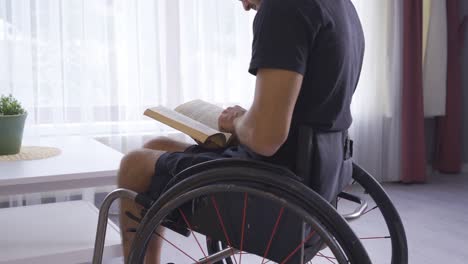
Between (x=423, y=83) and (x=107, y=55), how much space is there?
6.87 ft

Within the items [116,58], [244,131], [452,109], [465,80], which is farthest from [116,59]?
[465,80]

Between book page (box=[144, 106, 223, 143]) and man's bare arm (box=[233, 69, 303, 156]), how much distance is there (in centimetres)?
14

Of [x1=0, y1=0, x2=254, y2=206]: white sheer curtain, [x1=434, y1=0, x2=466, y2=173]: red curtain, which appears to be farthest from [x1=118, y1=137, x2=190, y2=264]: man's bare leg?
[x1=434, y1=0, x2=466, y2=173]: red curtain

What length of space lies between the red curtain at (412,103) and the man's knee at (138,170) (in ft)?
8.41

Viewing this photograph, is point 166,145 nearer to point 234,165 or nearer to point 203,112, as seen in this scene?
point 203,112

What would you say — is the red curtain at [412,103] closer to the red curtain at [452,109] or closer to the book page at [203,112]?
the red curtain at [452,109]

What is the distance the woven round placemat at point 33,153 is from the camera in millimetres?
1718

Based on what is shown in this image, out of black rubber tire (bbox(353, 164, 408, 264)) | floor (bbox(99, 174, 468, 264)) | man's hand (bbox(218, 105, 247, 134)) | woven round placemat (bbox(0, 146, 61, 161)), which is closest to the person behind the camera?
man's hand (bbox(218, 105, 247, 134))

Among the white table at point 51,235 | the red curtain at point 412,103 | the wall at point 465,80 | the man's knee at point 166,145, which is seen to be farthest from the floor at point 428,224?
the man's knee at point 166,145

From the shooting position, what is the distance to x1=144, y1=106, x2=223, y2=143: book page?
1.07m

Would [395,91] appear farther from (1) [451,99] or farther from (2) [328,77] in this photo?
(2) [328,77]

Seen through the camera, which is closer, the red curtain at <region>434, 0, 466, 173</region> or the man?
the man

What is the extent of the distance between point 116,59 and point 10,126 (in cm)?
94

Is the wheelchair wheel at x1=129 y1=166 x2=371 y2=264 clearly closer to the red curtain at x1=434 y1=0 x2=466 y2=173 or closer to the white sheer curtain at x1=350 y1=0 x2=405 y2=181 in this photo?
the white sheer curtain at x1=350 y1=0 x2=405 y2=181
